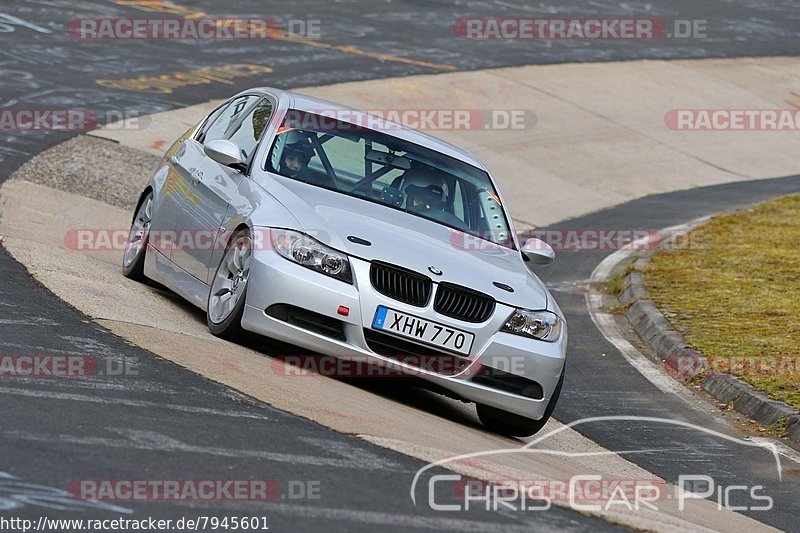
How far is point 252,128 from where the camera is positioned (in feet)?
30.4

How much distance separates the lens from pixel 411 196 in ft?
28.8

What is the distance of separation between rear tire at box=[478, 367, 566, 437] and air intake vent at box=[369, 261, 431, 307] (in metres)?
0.89

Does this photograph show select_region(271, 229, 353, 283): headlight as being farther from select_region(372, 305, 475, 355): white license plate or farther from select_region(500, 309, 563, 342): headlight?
select_region(500, 309, 563, 342): headlight

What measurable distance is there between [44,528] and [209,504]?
0.65m

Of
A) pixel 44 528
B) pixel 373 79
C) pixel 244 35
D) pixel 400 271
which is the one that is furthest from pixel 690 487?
pixel 244 35

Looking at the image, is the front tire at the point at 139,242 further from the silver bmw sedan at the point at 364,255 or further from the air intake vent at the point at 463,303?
the air intake vent at the point at 463,303

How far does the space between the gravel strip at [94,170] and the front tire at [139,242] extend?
13.4ft

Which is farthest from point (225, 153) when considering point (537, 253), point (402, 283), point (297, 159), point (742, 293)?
point (742, 293)

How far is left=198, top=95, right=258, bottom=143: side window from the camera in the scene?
9.75 m

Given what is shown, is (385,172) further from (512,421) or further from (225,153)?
(512,421)

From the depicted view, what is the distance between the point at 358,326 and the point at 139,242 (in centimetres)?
304

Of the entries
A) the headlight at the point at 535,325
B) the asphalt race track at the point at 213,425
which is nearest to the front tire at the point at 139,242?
the asphalt race track at the point at 213,425

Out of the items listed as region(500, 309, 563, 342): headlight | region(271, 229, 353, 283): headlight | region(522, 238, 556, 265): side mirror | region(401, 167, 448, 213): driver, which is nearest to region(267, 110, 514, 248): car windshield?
region(401, 167, 448, 213): driver

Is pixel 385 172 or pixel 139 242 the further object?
pixel 139 242
